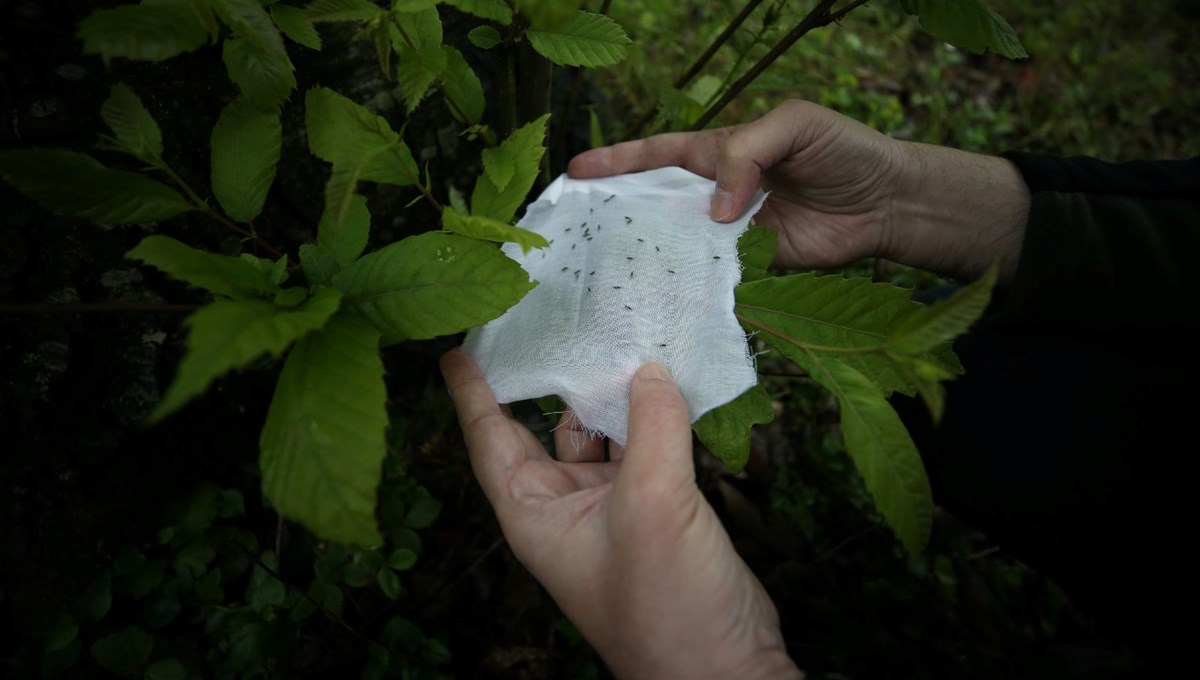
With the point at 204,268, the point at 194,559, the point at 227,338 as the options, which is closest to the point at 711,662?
the point at 227,338

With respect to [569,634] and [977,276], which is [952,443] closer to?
[977,276]

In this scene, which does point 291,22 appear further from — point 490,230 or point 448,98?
point 490,230

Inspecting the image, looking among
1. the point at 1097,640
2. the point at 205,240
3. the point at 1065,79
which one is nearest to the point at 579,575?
the point at 205,240

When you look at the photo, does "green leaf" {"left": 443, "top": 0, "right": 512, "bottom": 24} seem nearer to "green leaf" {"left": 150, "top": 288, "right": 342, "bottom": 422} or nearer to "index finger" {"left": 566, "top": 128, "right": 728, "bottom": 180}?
"green leaf" {"left": 150, "top": 288, "right": 342, "bottom": 422}

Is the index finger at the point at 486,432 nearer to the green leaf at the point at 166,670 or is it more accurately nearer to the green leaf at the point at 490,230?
the green leaf at the point at 490,230

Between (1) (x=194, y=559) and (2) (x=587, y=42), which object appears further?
(1) (x=194, y=559)

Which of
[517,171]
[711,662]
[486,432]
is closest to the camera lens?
[711,662]

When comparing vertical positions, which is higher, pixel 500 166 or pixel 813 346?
pixel 500 166

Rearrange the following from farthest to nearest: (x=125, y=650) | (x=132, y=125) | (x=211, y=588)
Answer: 1. (x=211, y=588)
2. (x=125, y=650)
3. (x=132, y=125)
